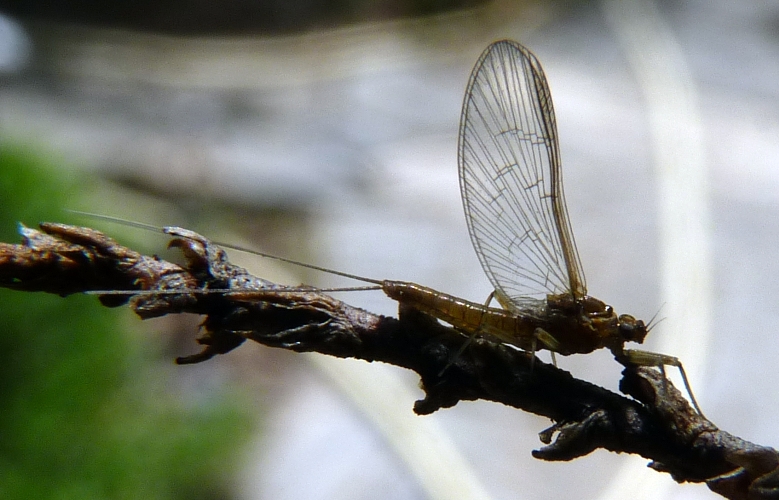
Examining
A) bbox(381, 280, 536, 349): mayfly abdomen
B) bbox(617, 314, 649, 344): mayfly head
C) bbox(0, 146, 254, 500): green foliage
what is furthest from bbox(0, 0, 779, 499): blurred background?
bbox(617, 314, 649, 344): mayfly head

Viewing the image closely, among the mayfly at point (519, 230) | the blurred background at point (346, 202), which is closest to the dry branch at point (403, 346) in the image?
the mayfly at point (519, 230)

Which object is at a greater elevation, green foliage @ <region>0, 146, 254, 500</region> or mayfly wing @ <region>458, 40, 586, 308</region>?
mayfly wing @ <region>458, 40, 586, 308</region>

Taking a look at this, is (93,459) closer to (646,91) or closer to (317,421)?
(317,421)

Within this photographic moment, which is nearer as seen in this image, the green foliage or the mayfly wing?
the mayfly wing

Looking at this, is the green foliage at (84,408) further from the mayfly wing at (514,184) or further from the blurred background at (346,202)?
the mayfly wing at (514,184)

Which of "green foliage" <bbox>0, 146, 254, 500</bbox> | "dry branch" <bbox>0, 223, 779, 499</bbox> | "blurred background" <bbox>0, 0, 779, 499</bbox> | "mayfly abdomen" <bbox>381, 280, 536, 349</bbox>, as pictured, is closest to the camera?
"dry branch" <bbox>0, 223, 779, 499</bbox>

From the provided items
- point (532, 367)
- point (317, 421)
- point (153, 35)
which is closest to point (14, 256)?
point (532, 367)

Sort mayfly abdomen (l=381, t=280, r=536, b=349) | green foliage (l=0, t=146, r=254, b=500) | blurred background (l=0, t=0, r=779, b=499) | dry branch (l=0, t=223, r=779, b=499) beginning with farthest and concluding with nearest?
1. blurred background (l=0, t=0, r=779, b=499)
2. green foliage (l=0, t=146, r=254, b=500)
3. mayfly abdomen (l=381, t=280, r=536, b=349)
4. dry branch (l=0, t=223, r=779, b=499)

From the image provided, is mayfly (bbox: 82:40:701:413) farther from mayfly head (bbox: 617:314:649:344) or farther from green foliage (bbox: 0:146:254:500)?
green foliage (bbox: 0:146:254:500)
